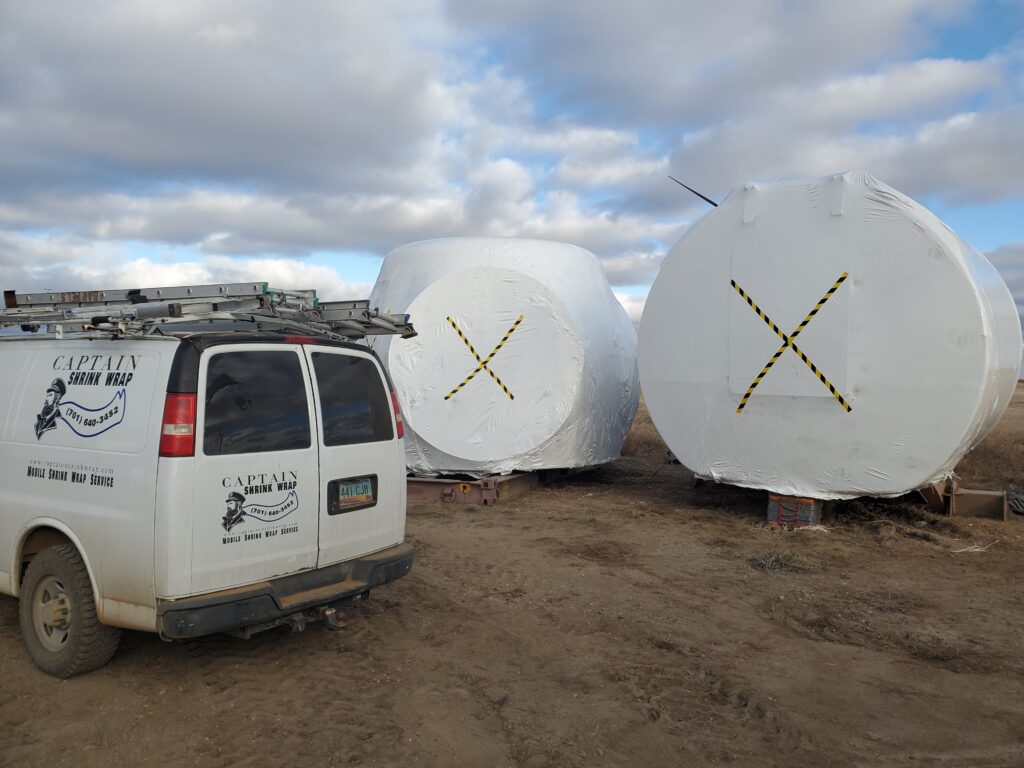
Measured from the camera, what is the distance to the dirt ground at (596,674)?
3.82 metres

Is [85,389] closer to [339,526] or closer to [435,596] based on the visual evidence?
[339,526]

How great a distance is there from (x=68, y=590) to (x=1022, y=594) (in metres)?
7.01

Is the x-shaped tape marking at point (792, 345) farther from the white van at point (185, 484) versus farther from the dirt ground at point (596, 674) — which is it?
the white van at point (185, 484)

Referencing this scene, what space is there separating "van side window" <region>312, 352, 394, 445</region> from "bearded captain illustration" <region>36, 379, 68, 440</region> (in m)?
1.56

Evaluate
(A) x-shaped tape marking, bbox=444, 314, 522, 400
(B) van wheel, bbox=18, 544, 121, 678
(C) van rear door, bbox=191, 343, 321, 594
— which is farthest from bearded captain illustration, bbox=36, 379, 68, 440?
(A) x-shaped tape marking, bbox=444, 314, 522, 400

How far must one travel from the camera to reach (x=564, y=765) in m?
3.67

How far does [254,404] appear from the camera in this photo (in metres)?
4.38

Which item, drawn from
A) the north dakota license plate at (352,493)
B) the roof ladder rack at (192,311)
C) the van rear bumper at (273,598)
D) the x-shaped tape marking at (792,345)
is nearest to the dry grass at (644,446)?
the x-shaped tape marking at (792,345)

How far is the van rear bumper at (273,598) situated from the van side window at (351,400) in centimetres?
77

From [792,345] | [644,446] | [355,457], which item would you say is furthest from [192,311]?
[644,446]

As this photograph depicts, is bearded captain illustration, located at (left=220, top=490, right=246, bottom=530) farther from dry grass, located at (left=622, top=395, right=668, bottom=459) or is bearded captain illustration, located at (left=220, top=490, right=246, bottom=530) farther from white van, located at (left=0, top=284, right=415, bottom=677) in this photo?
dry grass, located at (left=622, top=395, right=668, bottom=459)

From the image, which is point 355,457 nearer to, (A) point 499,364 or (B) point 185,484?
(B) point 185,484

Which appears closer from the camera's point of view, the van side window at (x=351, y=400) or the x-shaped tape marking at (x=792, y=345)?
the van side window at (x=351, y=400)

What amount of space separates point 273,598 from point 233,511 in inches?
20.6
